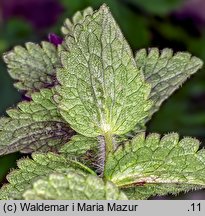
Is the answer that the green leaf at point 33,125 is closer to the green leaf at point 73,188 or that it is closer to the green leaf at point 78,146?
the green leaf at point 78,146

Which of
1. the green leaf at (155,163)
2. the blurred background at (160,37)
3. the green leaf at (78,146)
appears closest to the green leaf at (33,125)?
the green leaf at (78,146)

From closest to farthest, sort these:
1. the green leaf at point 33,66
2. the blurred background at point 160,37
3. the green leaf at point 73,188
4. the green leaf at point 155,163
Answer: the green leaf at point 73,188
the green leaf at point 155,163
the green leaf at point 33,66
the blurred background at point 160,37

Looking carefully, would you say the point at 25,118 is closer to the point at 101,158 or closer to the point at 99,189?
the point at 101,158

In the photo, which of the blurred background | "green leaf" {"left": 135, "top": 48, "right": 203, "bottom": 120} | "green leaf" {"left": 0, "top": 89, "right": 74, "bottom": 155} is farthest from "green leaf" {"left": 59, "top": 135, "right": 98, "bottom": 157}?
the blurred background

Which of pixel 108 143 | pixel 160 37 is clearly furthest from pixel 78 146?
pixel 160 37

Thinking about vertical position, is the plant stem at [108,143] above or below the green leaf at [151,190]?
above

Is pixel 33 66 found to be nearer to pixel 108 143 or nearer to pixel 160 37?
pixel 108 143

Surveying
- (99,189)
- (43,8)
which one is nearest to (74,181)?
(99,189)
